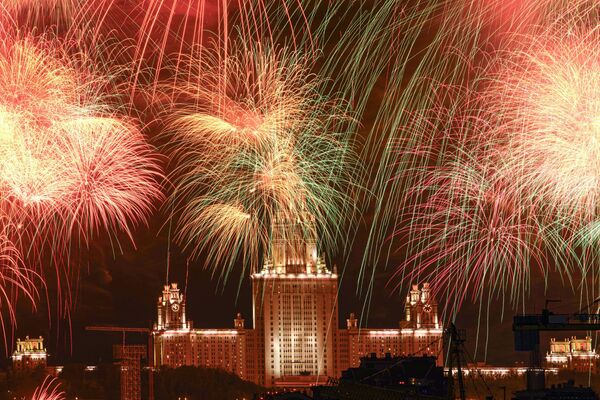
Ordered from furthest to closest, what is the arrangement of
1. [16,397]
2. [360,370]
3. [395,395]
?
1. [16,397]
2. [360,370]
3. [395,395]

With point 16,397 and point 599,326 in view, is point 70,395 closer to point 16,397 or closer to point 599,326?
point 16,397

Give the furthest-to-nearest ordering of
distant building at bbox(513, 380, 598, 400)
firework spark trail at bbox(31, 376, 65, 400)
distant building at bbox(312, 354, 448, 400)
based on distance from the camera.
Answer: firework spark trail at bbox(31, 376, 65, 400) < distant building at bbox(312, 354, 448, 400) < distant building at bbox(513, 380, 598, 400)

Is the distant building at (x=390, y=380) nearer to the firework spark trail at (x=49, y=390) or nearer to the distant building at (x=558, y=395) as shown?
the distant building at (x=558, y=395)

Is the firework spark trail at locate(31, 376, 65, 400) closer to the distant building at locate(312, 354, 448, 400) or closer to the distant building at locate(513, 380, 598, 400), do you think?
the distant building at locate(312, 354, 448, 400)

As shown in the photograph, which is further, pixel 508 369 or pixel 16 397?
pixel 508 369

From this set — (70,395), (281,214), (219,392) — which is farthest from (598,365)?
(281,214)

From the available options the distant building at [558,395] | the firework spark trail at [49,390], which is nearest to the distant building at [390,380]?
the distant building at [558,395]

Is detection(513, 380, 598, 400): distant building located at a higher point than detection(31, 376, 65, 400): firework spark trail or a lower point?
higher

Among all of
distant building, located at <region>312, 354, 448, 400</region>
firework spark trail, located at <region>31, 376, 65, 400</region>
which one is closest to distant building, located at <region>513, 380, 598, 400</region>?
distant building, located at <region>312, 354, 448, 400</region>

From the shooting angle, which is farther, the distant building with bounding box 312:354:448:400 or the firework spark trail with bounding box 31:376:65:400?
the firework spark trail with bounding box 31:376:65:400

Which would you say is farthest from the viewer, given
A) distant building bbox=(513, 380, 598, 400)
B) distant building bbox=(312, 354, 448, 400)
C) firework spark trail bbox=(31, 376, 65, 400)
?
firework spark trail bbox=(31, 376, 65, 400)
